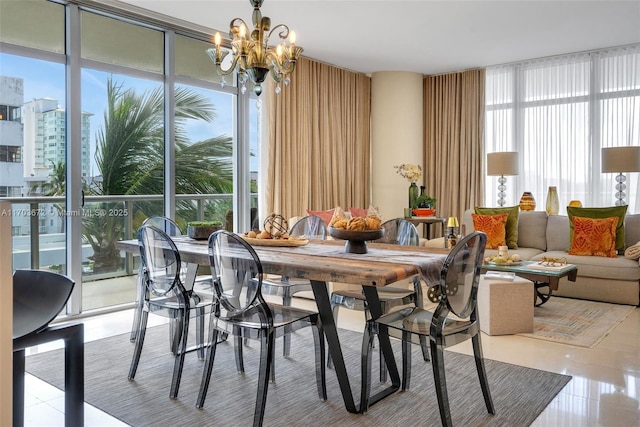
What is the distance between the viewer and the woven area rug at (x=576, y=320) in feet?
12.0

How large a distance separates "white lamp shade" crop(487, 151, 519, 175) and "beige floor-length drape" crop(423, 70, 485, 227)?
26.6 inches

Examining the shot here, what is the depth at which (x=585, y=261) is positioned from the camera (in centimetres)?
485

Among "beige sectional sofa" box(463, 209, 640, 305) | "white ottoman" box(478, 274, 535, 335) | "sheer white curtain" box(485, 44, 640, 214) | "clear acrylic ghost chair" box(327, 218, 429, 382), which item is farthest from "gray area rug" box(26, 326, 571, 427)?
"sheer white curtain" box(485, 44, 640, 214)

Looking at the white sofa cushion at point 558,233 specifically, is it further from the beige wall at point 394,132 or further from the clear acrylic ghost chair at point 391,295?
the clear acrylic ghost chair at point 391,295

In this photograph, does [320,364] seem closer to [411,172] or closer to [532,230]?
[532,230]

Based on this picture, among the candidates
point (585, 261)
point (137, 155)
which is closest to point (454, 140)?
point (585, 261)

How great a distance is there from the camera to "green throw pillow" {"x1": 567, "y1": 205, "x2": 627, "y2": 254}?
508 centimetres

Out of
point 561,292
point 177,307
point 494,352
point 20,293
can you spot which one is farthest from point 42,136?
point 561,292

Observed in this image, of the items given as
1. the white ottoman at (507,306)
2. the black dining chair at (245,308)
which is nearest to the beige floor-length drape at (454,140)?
the white ottoman at (507,306)

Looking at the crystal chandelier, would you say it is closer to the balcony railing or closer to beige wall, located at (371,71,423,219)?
the balcony railing

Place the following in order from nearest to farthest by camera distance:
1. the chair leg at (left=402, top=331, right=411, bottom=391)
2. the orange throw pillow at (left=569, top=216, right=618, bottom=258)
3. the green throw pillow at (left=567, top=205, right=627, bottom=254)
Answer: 1. the chair leg at (left=402, top=331, right=411, bottom=391)
2. the orange throw pillow at (left=569, top=216, right=618, bottom=258)
3. the green throw pillow at (left=567, top=205, right=627, bottom=254)

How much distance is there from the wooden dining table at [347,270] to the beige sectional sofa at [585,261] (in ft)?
8.76

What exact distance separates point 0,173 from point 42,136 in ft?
1.45

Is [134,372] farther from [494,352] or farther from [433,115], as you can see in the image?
[433,115]
